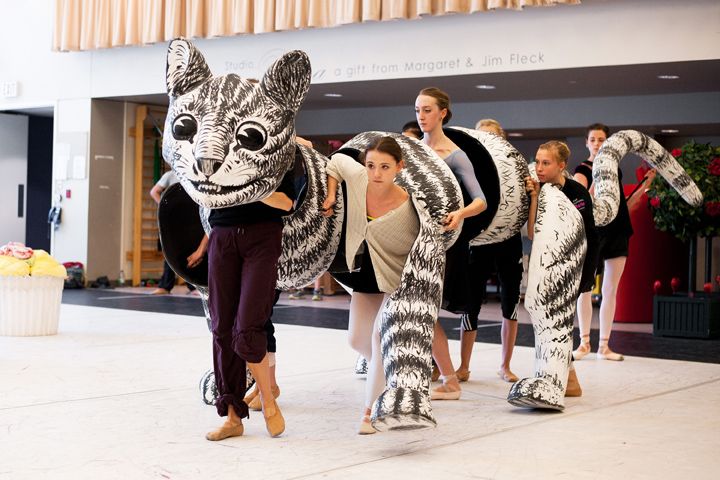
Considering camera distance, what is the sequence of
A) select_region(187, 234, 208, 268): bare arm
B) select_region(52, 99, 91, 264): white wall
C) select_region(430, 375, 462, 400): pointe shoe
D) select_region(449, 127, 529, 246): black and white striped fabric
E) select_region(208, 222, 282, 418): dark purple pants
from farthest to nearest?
1. select_region(52, 99, 91, 264): white wall
2. select_region(430, 375, 462, 400): pointe shoe
3. select_region(449, 127, 529, 246): black and white striped fabric
4. select_region(187, 234, 208, 268): bare arm
5. select_region(208, 222, 282, 418): dark purple pants

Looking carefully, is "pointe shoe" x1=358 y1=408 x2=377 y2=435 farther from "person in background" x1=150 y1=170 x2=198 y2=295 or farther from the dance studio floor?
"person in background" x1=150 y1=170 x2=198 y2=295

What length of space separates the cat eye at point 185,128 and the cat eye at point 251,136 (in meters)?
0.18

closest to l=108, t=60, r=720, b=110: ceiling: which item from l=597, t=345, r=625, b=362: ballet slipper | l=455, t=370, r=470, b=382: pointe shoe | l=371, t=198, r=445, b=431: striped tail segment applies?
l=597, t=345, r=625, b=362: ballet slipper

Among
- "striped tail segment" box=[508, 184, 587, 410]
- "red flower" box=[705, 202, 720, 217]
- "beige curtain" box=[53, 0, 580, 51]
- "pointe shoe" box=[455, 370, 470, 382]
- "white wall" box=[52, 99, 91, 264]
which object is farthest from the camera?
"white wall" box=[52, 99, 91, 264]

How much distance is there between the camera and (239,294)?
417cm

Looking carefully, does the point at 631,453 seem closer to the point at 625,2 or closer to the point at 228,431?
the point at 228,431

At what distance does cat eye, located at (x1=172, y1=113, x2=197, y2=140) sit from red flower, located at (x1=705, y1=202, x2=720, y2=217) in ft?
19.7

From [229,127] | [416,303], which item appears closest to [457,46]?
[416,303]

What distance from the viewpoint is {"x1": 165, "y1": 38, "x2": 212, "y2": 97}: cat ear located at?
412 centimetres

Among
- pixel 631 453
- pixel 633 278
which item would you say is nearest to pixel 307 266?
pixel 631 453

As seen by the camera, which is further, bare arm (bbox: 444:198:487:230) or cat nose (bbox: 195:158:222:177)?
bare arm (bbox: 444:198:487:230)

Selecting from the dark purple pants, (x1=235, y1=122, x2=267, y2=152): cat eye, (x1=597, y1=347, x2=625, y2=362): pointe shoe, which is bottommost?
(x1=597, y1=347, x2=625, y2=362): pointe shoe

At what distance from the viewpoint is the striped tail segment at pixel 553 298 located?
16.4ft

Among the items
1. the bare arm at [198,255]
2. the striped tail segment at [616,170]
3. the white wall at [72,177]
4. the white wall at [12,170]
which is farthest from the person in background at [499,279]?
the white wall at [12,170]
